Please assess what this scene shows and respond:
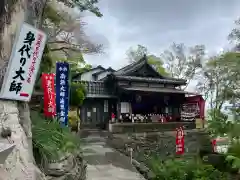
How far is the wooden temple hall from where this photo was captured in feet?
66.2

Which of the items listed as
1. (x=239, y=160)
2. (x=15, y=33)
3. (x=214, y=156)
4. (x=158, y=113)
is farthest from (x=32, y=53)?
(x=158, y=113)

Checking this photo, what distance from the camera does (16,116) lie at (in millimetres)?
4566

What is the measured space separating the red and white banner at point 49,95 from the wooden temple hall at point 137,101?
1025cm

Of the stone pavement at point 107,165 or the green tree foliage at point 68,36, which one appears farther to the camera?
the green tree foliage at point 68,36

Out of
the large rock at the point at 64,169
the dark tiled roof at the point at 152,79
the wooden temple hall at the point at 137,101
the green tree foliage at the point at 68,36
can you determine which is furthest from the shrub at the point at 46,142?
the dark tiled roof at the point at 152,79

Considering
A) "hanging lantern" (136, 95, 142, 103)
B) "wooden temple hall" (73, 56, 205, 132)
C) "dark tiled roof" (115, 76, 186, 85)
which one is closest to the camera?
"wooden temple hall" (73, 56, 205, 132)

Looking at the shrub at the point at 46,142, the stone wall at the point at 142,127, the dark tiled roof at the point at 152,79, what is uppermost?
the dark tiled roof at the point at 152,79

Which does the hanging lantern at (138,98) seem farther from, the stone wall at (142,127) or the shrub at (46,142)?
the shrub at (46,142)

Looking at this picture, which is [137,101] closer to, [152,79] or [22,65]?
[152,79]

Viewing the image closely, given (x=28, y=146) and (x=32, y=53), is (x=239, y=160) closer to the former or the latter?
(x=28, y=146)

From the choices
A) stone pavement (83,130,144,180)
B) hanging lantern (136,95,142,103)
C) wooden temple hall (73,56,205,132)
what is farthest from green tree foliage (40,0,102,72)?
hanging lantern (136,95,142,103)

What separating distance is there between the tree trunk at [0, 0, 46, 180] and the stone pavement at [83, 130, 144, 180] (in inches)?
133

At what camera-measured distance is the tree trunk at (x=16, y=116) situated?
3963 mm

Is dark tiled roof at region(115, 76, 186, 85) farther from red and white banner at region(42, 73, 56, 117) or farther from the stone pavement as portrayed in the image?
red and white banner at region(42, 73, 56, 117)
